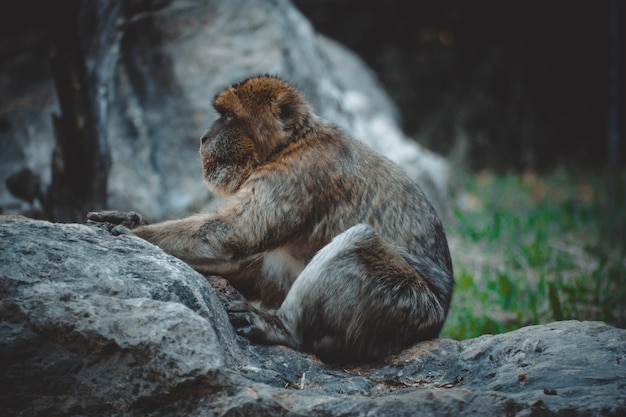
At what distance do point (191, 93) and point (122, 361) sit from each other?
23.1 ft

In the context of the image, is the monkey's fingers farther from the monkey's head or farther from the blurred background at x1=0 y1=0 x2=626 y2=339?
the blurred background at x1=0 y1=0 x2=626 y2=339

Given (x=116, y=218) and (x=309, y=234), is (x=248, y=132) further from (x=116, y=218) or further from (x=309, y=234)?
(x=116, y=218)

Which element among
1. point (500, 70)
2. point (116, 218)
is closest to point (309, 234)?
point (116, 218)

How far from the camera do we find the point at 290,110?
427cm

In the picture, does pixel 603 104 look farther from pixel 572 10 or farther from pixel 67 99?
pixel 67 99

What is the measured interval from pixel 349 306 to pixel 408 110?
41.3 feet

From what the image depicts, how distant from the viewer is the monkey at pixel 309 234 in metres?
3.46

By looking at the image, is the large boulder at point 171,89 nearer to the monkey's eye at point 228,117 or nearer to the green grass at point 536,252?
the green grass at point 536,252

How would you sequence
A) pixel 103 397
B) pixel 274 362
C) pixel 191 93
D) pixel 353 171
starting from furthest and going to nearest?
1. pixel 191 93
2. pixel 353 171
3. pixel 274 362
4. pixel 103 397

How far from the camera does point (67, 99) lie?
6.37 metres

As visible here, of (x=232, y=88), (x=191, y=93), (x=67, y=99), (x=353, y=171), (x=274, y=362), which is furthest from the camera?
(x=191, y=93)

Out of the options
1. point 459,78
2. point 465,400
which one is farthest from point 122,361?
point 459,78

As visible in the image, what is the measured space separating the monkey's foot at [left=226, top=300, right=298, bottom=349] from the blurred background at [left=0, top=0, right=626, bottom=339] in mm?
2455

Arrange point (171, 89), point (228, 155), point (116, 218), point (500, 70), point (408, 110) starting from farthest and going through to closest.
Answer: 1. point (408, 110)
2. point (500, 70)
3. point (171, 89)
4. point (228, 155)
5. point (116, 218)
